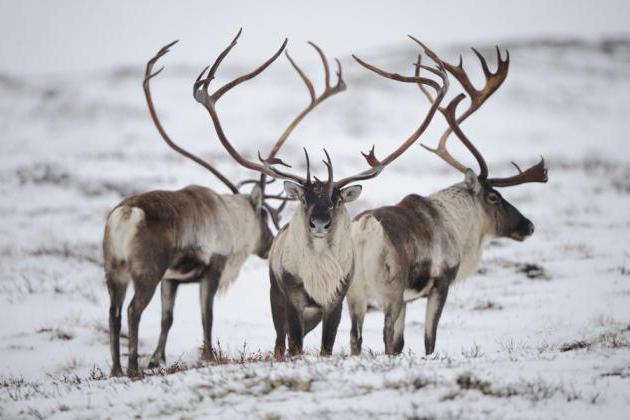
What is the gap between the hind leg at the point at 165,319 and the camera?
23.6 ft

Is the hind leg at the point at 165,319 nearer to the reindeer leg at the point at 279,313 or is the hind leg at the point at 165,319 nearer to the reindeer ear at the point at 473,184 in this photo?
the reindeer leg at the point at 279,313

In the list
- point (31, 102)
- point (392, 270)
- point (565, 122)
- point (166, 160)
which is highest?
point (31, 102)

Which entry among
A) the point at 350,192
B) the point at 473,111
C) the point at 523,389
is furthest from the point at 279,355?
the point at 473,111

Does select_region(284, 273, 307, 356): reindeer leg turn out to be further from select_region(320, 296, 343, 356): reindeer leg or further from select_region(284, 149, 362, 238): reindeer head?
select_region(284, 149, 362, 238): reindeer head

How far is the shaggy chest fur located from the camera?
5.88 meters

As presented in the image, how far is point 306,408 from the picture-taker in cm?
394

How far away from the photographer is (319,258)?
5.89 m

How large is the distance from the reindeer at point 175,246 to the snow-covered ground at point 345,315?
52 cm

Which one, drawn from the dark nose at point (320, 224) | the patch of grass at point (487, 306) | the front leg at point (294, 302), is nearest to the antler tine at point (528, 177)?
the patch of grass at point (487, 306)

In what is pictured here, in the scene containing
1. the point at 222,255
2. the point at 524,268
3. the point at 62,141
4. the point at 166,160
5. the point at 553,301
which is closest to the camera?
the point at 222,255

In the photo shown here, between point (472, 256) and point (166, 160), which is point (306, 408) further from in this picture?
point (166, 160)

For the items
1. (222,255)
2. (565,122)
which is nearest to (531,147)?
(565,122)

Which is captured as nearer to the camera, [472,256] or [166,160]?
[472,256]

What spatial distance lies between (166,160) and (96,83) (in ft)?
85.3
